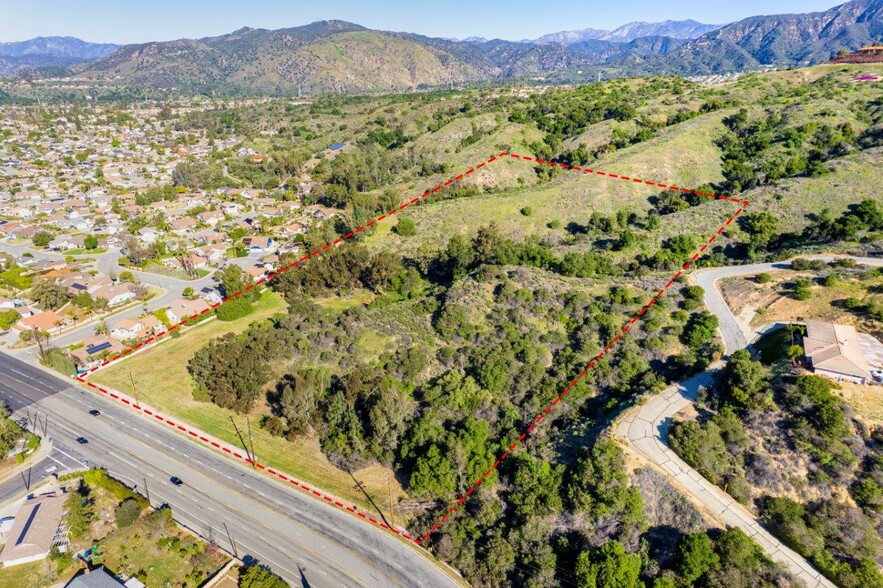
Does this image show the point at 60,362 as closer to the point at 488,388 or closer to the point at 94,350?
the point at 94,350

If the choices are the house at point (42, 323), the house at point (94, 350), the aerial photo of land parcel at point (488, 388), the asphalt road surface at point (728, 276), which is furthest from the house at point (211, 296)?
the asphalt road surface at point (728, 276)

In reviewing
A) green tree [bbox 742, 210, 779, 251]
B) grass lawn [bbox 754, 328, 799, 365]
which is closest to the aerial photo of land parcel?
grass lawn [bbox 754, 328, 799, 365]

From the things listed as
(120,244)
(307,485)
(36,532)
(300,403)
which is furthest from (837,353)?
(120,244)

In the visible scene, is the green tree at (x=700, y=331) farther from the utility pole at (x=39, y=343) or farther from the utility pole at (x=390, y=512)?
the utility pole at (x=39, y=343)

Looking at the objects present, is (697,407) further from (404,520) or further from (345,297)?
(345,297)

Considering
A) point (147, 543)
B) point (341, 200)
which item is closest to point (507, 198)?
point (341, 200)

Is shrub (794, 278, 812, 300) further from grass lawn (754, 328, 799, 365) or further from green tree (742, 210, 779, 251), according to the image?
green tree (742, 210, 779, 251)

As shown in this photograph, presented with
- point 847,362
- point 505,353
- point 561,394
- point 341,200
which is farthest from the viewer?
point 341,200
